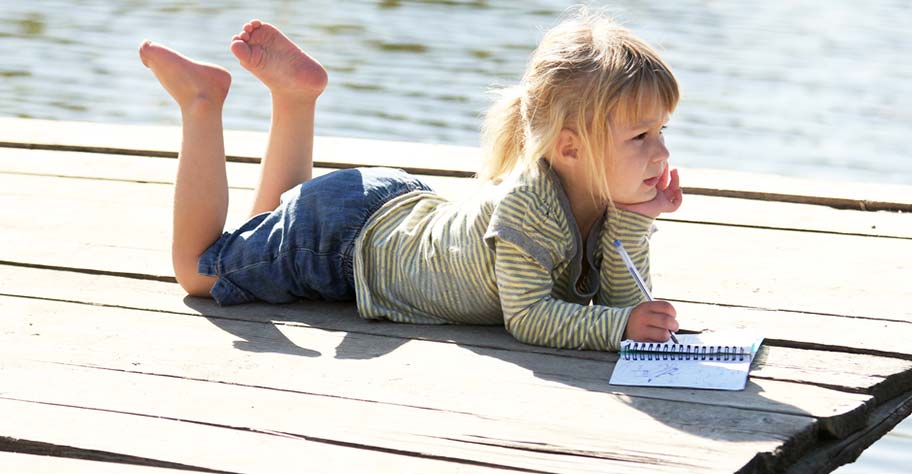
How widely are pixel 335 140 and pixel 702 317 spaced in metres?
1.93

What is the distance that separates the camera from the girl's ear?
2.41 metres

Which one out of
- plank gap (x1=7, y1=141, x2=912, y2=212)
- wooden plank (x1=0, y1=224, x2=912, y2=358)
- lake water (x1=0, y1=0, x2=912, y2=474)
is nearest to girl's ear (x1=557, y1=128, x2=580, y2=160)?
wooden plank (x1=0, y1=224, x2=912, y2=358)

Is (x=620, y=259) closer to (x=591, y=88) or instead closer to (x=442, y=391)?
(x=591, y=88)

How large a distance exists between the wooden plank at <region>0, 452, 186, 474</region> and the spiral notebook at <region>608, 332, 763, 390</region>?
79 cm

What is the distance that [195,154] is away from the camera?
2855 mm

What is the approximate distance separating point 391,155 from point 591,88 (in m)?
1.78

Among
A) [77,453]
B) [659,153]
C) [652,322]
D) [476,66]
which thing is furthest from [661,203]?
[476,66]

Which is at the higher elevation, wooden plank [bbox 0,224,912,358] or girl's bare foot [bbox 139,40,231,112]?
girl's bare foot [bbox 139,40,231,112]

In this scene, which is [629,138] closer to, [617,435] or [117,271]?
[617,435]

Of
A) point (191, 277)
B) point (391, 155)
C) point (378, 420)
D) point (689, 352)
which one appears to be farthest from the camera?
point (391, 155)

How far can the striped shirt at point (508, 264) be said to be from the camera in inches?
95.2

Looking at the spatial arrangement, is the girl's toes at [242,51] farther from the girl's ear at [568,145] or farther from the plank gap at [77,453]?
the plank gap at [77,453]

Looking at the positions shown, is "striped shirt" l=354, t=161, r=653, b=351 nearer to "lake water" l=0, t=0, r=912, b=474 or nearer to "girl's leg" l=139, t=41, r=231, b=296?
"girl's leg" l=139, t=41, r=231, b=296

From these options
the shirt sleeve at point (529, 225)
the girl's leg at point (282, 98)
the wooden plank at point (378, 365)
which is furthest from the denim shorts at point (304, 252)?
the shirt sleeve at point (529, 225)
